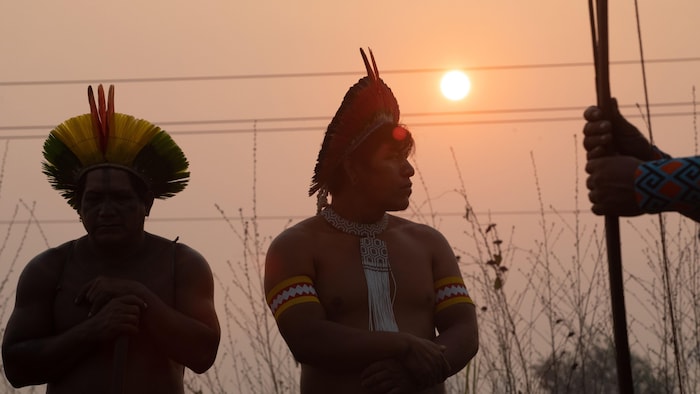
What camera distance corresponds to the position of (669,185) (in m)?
3.85

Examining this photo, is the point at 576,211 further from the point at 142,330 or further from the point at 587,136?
the point at 587,136

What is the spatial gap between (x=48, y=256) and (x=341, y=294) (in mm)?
1316

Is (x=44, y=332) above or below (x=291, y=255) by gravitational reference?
below

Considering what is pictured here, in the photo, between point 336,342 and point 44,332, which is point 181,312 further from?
point 336,342

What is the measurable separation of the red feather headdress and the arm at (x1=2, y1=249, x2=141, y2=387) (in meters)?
1.09

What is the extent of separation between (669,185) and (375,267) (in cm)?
171

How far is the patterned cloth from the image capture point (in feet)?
16.8

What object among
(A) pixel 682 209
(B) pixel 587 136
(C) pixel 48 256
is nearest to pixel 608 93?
(B) pixel 587 136

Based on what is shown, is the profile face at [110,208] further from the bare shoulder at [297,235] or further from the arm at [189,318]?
the bare shoulder at [297,235]

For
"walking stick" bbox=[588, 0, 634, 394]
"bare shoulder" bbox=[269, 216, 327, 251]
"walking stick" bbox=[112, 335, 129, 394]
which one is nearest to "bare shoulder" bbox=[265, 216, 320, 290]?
"bare shoulder" bbox=[269, 216, 327, 251]

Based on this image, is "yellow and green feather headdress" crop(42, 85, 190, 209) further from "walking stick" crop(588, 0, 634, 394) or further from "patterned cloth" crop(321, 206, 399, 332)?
"walking stick" crop(588, 0, 634, 394)

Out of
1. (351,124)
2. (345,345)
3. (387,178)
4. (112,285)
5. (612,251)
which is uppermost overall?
(351,124)

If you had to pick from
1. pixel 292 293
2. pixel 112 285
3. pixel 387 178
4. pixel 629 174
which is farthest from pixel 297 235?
pixel 629 174

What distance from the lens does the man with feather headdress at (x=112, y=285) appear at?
4918mm
